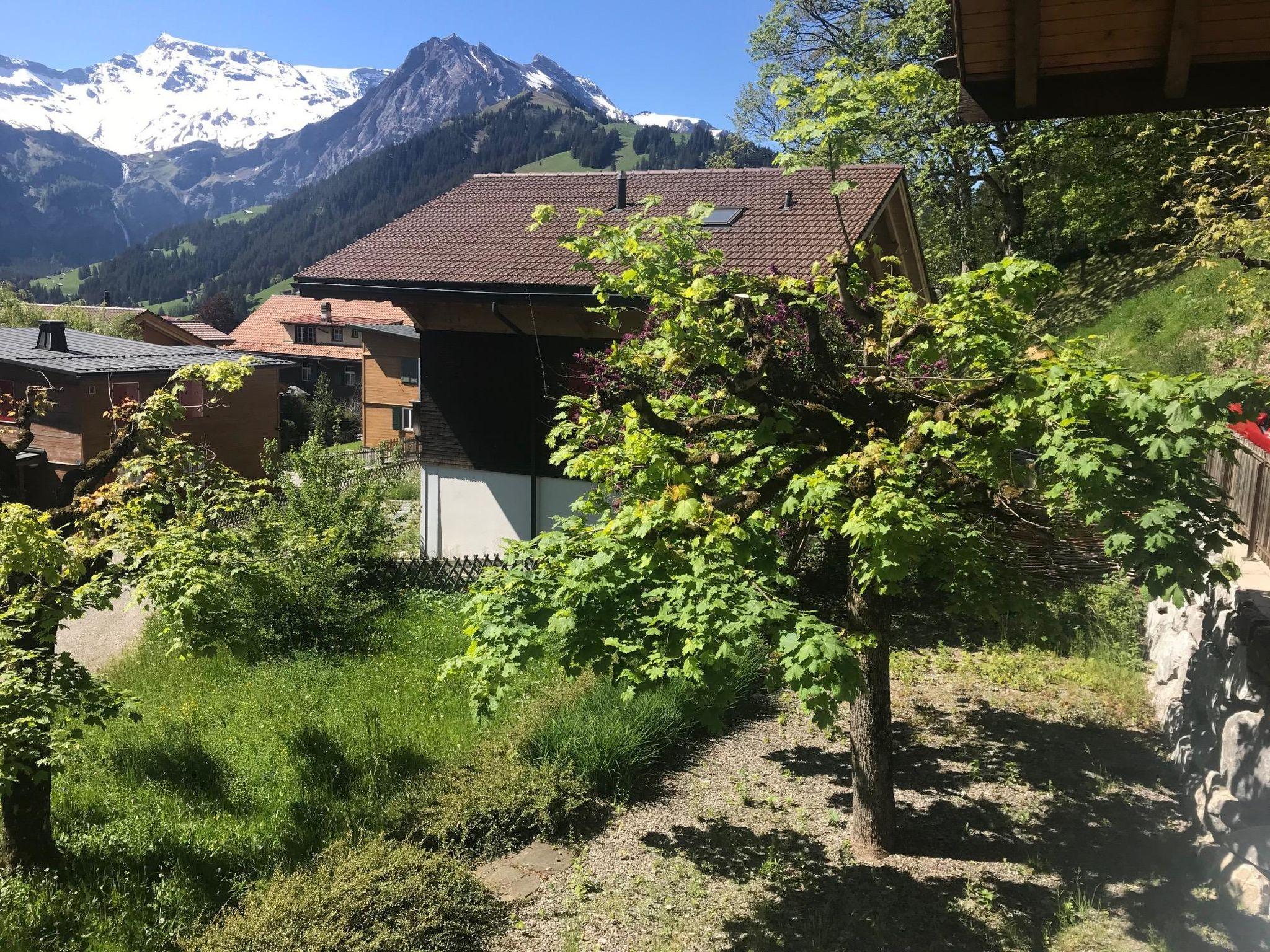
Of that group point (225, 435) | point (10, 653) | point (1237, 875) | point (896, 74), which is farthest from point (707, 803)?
point (225, 435)

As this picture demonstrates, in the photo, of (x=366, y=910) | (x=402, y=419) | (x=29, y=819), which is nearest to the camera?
(x=366, y=910)

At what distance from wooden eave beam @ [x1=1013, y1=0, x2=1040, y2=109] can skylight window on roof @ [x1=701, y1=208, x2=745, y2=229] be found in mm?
10890

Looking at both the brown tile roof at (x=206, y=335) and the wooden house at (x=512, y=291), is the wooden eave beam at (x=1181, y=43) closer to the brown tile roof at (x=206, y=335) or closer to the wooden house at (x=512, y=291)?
the wooden house at (x=512, y=291)

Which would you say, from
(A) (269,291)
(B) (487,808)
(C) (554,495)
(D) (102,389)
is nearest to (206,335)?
(D) (102,389)

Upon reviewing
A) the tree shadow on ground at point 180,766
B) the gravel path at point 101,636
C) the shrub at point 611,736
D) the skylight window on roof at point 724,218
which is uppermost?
the skylight window on roof at point 724,218

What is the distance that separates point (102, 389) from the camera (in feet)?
95.5

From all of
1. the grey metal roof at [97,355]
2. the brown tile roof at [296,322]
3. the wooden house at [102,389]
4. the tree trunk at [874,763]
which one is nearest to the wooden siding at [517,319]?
the tree trunk at [874,763]

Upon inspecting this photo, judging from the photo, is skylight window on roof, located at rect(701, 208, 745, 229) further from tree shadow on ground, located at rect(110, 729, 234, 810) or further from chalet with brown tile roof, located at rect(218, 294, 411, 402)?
chalet with brown tile roof, located at rect(218, 294, 411, 402)

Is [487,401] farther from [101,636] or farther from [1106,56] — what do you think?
[1106,56]

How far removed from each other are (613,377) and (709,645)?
266 inches

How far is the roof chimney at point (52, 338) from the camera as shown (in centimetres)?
3042

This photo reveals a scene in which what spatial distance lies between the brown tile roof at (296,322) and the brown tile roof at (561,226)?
4272cm

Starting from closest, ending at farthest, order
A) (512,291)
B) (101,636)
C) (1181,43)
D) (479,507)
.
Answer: (1181,43)
(512,291)
(101,636)
(479,507)

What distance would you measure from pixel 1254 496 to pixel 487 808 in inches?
294
